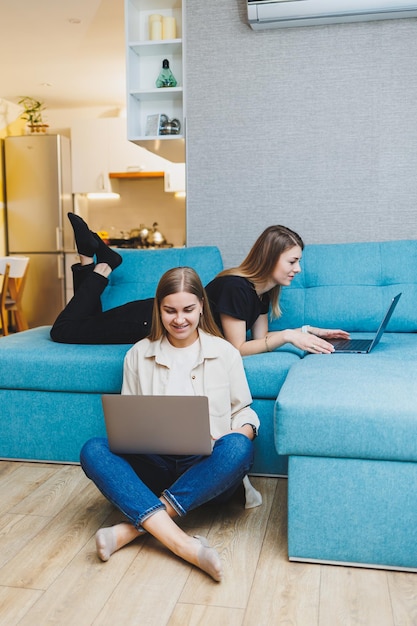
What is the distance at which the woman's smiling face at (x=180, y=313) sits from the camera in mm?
1988

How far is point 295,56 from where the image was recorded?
3.35 metres

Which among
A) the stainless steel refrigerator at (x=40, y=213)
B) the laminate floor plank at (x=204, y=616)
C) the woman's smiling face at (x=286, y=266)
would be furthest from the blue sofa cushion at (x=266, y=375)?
the stainless steel refrigerator at (x=40, y=213)

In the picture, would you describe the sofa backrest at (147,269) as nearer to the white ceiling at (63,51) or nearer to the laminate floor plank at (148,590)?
the laminate floor plank at (148,590)

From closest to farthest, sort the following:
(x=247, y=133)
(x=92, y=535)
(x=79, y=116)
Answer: (x=92, y=535) < (x=247, y=133) < (x=79, y=116)

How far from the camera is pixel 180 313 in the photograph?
1995 mm

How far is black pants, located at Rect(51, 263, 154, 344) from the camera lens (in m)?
2.69

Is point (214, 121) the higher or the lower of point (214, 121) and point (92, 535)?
the higher

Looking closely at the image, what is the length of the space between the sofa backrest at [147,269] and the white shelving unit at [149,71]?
77 cm

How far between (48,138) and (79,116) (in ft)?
3.21

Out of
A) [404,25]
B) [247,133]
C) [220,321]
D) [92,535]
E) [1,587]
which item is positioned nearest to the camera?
[1,587]

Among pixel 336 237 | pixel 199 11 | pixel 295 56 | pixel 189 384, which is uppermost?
pixel 199 11

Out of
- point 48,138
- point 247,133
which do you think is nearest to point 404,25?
point 247,133

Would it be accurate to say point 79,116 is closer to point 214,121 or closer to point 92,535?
point 214,121

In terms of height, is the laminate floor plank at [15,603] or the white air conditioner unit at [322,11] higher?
the white air conditioner unit at [322,11]
